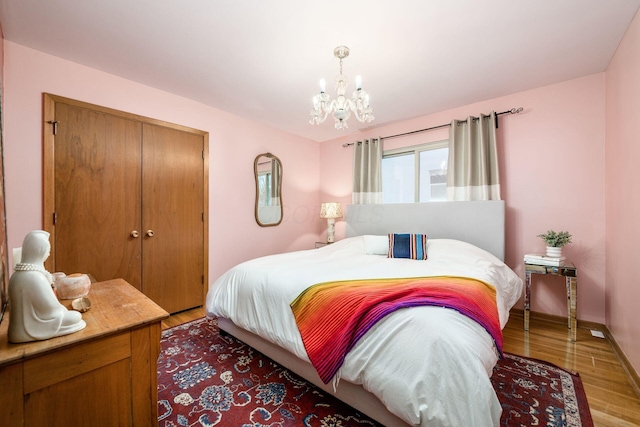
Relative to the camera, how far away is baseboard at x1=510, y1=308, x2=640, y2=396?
1712 mm

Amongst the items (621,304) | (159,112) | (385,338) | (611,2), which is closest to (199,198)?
(159,112)

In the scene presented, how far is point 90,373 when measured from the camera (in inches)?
36.7

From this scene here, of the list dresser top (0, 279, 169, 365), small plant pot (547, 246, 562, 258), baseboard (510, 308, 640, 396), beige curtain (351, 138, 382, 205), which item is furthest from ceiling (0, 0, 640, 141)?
baseboard (510, 308, 640, 396)

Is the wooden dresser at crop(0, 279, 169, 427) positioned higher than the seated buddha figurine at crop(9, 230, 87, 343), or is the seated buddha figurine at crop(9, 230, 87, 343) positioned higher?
the seated buddha figurine at crop(9, 230, 87, 343)

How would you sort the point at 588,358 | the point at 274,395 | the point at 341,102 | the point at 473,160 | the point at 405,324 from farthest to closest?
the point at 473,160
the point at 588,358
the point at 341,102
the point at 274,395
the point at 405,324

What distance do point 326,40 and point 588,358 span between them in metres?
3.18

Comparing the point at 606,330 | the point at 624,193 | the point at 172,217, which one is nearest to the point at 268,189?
the point at 172,217

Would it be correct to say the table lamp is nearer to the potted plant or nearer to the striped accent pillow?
the striped accent pillow

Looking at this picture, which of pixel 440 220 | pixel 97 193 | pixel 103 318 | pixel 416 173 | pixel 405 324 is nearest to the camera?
pixel 103 318

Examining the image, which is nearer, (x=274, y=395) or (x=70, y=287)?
(x=70, y=287)

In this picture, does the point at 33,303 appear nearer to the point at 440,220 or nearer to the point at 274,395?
the point at 274,395

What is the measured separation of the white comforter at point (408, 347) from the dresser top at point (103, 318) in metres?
0.76

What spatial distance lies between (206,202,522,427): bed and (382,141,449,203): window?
0.95 feet

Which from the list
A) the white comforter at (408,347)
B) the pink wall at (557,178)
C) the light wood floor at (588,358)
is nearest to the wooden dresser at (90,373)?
the white comforter at (408,347)
